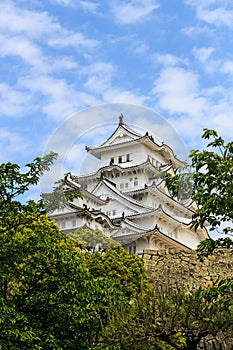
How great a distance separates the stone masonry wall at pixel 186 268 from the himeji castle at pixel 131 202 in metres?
9.43

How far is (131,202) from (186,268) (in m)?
16.0

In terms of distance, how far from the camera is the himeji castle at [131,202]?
29.4 metres

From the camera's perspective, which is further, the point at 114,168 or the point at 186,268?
the point at 114,168

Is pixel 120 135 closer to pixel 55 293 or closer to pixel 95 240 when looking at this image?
pixel 95 240

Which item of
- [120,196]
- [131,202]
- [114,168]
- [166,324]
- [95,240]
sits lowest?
[166,324]

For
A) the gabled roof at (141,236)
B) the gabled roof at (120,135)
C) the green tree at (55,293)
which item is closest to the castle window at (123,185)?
the gabled roof at (120,135)

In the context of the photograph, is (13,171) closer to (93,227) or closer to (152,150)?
(93,227)

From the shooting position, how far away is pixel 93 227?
95.4ft

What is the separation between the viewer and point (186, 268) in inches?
674

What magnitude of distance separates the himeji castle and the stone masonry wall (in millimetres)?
9431

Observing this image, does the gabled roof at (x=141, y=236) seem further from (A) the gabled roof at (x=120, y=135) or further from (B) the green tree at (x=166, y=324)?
(B) the green tree at (x=166, y=324)

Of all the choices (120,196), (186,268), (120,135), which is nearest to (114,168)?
(120,135)

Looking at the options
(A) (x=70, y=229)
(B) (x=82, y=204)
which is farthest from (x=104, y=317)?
(B) (x=82, y=204)

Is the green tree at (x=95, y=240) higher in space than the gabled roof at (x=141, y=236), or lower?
lower
